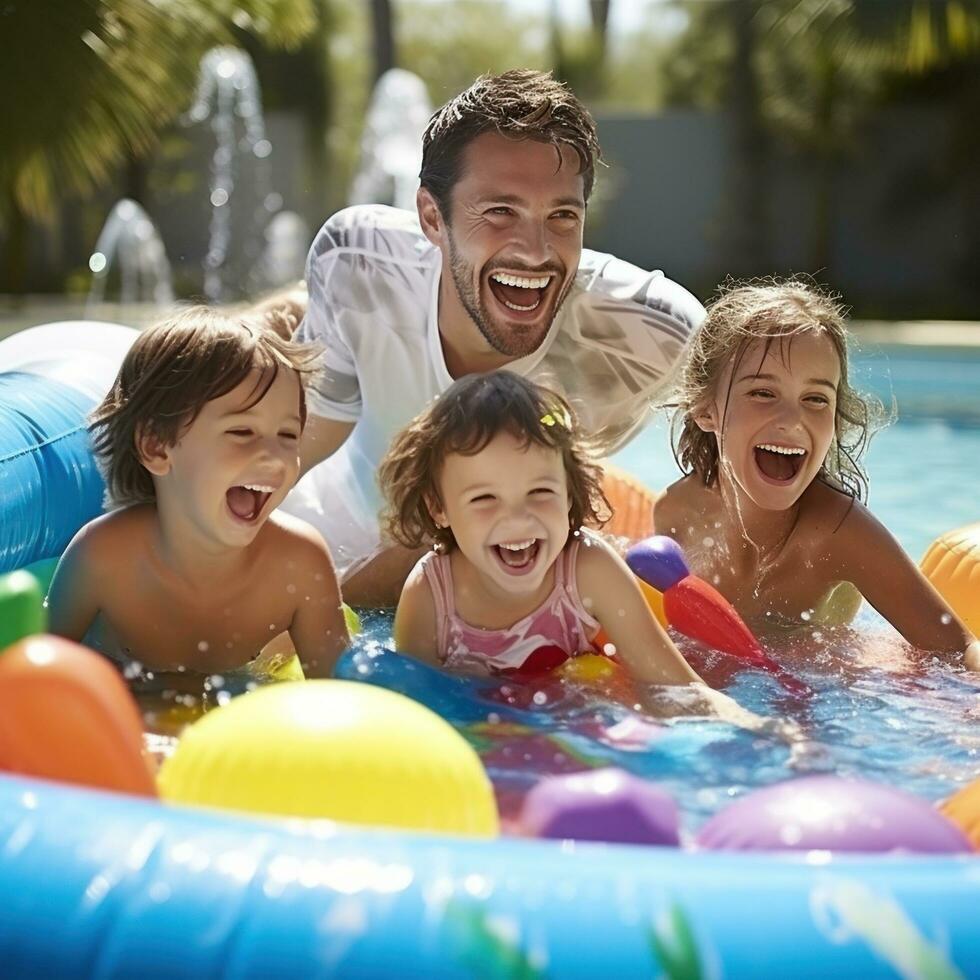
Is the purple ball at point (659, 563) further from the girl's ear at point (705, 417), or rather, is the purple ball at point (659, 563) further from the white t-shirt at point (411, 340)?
the white t-shirt at point (411, 340)

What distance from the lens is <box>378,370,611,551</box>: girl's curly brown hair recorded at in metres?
2.80

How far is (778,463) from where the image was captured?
3.38m

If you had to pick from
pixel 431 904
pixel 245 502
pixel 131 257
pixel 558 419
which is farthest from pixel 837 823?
pixel 131 257

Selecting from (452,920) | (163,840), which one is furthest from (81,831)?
(452,920)

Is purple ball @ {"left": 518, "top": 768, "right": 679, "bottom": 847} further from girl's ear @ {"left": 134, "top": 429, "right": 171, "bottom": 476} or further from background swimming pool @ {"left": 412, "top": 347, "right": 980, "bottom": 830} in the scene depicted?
girl's ear @ {"left": 134, "top": 429, "right": 171, "bottom": 476}

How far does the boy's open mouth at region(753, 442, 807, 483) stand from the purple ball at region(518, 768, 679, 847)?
1.72 meters

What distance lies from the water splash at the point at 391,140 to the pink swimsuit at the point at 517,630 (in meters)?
11.2

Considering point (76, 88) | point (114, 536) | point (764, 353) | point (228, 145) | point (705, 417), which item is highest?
point (228, 145)

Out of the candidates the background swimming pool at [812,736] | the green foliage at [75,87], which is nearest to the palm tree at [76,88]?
the green foliage at [75,87]

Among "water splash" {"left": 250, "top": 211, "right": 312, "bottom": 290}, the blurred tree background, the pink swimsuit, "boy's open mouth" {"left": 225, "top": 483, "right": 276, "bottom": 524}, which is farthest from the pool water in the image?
"water splash" {"left": 250, "top": 211, "right": 312, "bottom": 290}

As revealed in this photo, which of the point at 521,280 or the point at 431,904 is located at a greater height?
the point at 521,280

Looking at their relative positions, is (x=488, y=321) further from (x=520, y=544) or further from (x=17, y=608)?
(x=17, y=608)

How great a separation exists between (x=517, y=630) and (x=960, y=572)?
1224mm

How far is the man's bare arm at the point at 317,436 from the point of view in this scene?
13.3 ft
